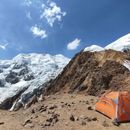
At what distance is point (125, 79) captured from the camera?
1222 inches

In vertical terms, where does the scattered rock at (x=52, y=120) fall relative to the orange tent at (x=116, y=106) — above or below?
below

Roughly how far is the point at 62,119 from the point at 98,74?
14.0 meters

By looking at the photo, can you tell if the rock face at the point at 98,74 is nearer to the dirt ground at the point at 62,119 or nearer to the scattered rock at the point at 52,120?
the dirt ground at the point at 62,119

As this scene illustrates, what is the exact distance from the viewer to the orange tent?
21.2 metres

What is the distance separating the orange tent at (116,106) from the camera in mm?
21156

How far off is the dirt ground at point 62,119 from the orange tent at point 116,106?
41 centimetres

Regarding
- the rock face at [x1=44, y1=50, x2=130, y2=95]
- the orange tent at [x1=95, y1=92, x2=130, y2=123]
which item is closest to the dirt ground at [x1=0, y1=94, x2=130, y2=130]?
the orange tent at [x1=95, y1=92, x2=130, y2=123]

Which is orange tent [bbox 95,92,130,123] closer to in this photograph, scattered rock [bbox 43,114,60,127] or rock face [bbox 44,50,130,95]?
scattered rock [bbox 43,114,60,127]

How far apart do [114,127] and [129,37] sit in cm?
8361

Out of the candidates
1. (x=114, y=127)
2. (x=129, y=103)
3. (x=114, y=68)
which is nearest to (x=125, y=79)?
(x=114, y=68)

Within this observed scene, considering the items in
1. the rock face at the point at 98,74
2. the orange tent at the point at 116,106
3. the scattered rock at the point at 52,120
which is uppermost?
the rock face at the point at 98,74

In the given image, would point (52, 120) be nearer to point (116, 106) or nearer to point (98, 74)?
point (116, 106)

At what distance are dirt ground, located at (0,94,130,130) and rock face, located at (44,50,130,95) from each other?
6.52m

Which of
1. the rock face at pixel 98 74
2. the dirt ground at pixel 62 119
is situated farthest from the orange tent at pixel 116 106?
the rock face at pixel 98 74
